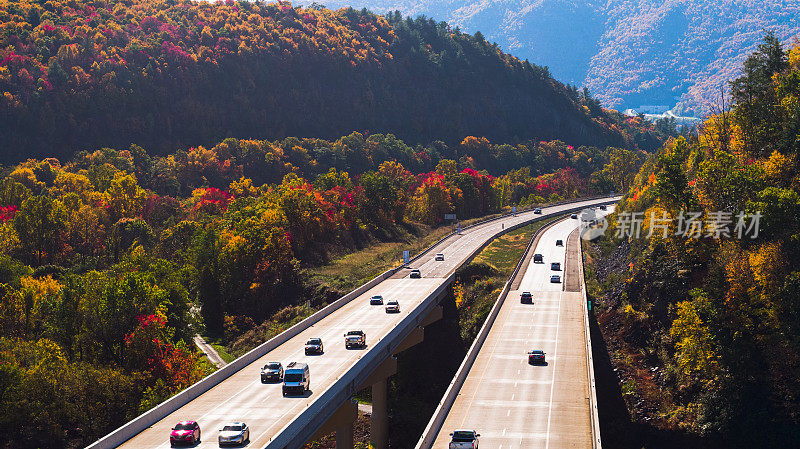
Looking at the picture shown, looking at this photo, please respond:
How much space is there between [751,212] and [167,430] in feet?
177

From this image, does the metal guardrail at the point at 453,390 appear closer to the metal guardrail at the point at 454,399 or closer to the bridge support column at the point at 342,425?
the metal guardrail at the point at 454,399

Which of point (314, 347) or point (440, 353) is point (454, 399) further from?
point (440, 353)

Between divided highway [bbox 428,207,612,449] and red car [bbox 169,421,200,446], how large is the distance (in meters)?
13.5

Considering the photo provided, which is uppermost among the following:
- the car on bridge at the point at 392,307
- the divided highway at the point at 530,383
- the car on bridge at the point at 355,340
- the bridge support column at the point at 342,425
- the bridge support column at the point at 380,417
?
the car on bridge at the point at 392,307

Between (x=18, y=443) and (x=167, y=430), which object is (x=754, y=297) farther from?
(x=18, y=443)

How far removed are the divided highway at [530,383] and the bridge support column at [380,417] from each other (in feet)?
37.3

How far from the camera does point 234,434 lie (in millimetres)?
41469

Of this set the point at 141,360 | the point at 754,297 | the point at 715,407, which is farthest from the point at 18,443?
the point at 754,297

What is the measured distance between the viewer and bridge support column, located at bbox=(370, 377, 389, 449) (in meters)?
73.2

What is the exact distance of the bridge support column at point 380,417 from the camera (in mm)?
73188

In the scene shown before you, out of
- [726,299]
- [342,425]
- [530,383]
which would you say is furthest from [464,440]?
[726,299]

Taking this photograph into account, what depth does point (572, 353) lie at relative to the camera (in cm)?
6525

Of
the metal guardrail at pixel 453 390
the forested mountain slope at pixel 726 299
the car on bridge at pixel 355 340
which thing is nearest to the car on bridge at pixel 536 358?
the metal guardrail at pixel 453 390

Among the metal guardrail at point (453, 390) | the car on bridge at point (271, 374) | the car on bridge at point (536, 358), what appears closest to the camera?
the metal guardrail at point (453, 390)
